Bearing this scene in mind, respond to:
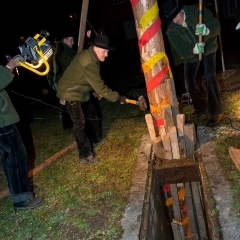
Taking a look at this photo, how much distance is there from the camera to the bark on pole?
354 cm

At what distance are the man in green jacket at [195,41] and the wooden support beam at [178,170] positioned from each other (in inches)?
44.1

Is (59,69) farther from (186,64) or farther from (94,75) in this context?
(186,64)

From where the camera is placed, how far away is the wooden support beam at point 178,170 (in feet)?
13.1

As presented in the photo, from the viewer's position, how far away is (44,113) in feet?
30.4

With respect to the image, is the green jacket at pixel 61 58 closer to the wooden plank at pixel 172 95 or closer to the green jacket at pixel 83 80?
the green jacket at pixel 83 80

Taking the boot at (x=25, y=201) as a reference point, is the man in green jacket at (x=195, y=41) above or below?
above

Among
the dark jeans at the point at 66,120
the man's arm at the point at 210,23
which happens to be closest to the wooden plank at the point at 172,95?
the man's arm at the point at 210,23

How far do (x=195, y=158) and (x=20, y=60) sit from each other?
9.24ft

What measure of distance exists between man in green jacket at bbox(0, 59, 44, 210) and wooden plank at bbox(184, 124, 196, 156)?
2.31 metres

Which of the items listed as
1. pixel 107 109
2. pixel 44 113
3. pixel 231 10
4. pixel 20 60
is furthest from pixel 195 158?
pixel 231 10

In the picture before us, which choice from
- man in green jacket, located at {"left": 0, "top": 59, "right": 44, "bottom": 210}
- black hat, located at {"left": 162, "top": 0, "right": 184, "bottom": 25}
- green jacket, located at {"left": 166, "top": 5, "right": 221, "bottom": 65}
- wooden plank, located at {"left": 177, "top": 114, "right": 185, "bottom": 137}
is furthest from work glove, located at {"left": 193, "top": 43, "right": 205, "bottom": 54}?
man in green jacket, located at {"left": 0, "top": 59, "right": 44, "bottom": 210}

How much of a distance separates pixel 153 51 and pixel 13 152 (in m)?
2.30

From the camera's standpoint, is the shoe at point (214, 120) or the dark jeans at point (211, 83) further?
the shoe at point (214, 120)

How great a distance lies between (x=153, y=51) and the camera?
3.70m
